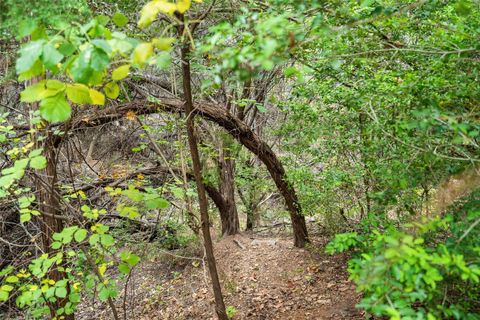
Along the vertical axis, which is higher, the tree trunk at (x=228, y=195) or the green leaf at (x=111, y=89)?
the green leaf at (x=111, y=89)

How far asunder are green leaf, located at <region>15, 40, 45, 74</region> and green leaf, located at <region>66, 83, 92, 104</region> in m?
0.34

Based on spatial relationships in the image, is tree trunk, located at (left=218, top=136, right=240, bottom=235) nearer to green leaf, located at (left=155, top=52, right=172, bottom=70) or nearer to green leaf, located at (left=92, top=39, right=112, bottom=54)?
green leaf, located at (left=155, top=52, right=172, bottom=70)

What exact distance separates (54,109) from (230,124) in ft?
13.0

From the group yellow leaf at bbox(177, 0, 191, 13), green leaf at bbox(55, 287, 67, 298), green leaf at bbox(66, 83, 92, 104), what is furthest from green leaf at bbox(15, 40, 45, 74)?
green leaf at bbox(55, 287, 67, 298)

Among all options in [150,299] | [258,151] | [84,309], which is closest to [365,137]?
[258,151]

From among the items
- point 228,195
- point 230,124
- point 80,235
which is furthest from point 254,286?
point 80,235

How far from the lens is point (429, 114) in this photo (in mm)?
2154

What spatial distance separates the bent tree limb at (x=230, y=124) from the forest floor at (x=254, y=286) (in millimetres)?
679

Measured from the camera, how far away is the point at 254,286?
6.20 metres

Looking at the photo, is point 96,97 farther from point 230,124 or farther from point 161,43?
point 230,124

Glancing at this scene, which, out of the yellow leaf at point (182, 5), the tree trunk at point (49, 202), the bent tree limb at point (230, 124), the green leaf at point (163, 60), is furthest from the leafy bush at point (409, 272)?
the tree trunk at point (49, 202)

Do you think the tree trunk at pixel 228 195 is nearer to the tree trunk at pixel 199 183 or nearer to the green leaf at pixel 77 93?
the tree trunk at pixel 199 183

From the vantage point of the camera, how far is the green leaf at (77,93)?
1.80m

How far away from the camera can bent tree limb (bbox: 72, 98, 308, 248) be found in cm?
512
